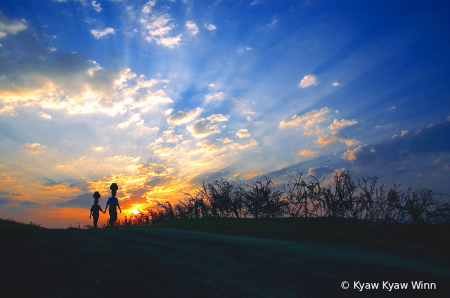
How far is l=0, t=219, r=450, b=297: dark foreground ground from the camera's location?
13.7ft

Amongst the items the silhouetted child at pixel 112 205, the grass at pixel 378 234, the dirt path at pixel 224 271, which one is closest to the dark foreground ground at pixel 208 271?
the dirt path at pixel 224 271

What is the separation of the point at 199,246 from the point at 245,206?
15928 mm

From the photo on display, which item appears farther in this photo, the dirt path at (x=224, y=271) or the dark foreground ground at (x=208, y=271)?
the dirt path at (x=224, y=271)

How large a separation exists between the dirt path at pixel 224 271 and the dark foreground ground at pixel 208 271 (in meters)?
0.01

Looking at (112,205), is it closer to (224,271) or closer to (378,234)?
(224,271)

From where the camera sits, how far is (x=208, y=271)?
227 inches

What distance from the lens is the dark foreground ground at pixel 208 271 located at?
165 inches

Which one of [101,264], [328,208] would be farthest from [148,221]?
[101,264]

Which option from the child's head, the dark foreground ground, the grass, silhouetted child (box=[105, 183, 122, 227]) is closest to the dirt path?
the dark foreground ground

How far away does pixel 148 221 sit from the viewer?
29375 millimetres
